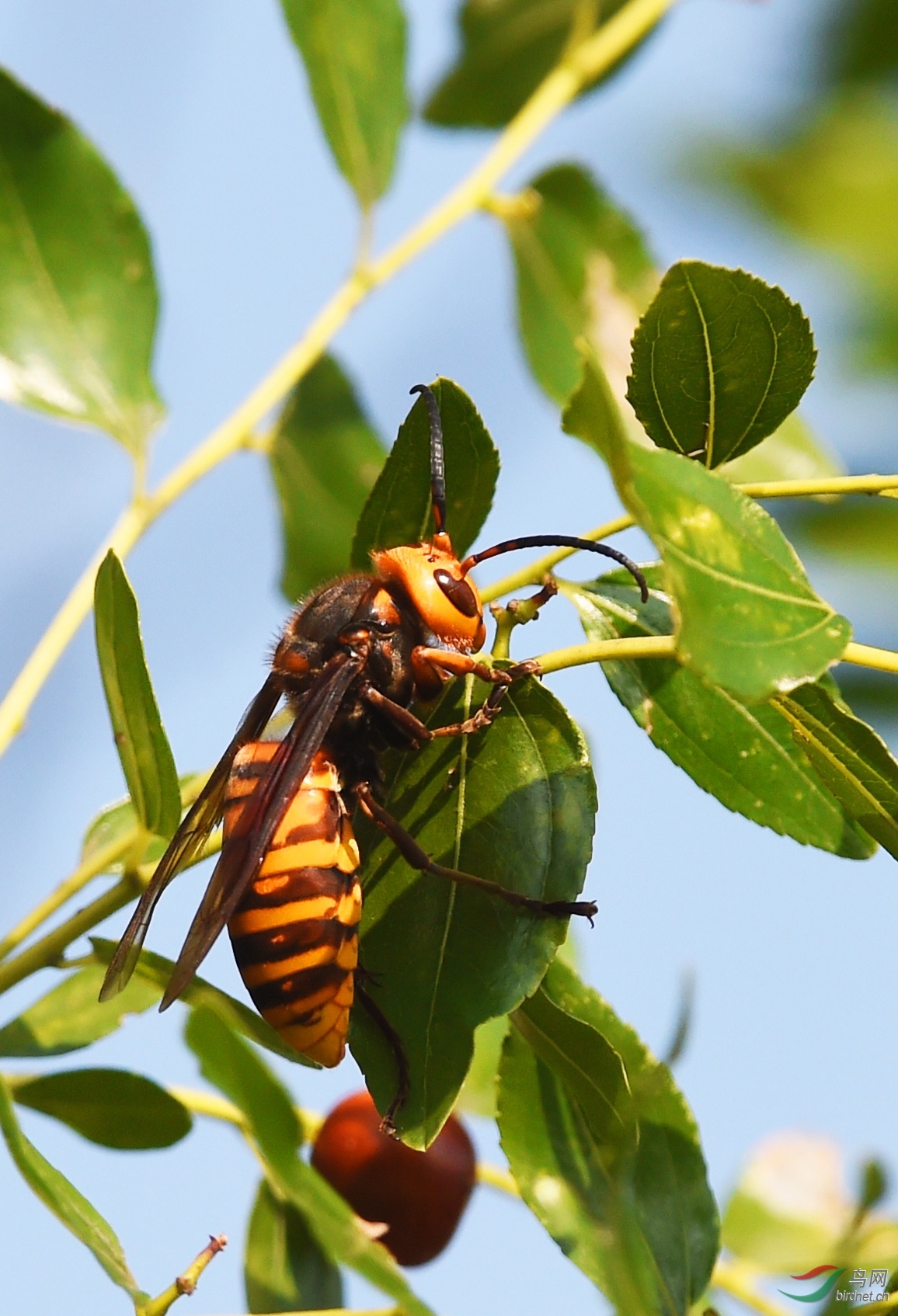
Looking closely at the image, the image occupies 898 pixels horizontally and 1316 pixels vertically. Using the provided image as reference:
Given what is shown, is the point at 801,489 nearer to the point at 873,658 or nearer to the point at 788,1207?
the point at 873,658

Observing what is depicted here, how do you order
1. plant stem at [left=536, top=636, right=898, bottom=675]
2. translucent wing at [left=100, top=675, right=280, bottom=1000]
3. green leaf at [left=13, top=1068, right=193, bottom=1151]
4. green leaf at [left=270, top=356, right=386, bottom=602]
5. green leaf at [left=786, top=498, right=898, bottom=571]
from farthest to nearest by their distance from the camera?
green leaf at [left=270, top=356, right=386, bottom=602], green leaf at [left=13, top=1068, right=193, bottom=1151], translucent wing at [left=100, top=675, right=280, bottom=1000], plant stem at [left=536, top=636, right=898, bottom=675], green leaf at [left=786, top=498, right=898, bottom=571]

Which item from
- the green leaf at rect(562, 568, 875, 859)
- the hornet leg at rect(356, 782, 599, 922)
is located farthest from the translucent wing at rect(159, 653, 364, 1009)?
the green leaf at rect(562, 568, 875, 859)

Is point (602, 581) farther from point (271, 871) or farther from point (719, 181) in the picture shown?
point (719, 181)

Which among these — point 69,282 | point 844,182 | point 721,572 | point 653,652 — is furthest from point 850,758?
point 69,282

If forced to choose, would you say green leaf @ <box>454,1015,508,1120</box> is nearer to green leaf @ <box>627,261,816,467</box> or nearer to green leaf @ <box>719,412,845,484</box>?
green leaf @ <box>719,412,845,484</box>

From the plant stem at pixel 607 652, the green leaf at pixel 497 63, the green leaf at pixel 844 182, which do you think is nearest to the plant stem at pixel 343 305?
the green leaf at pixel 497 63

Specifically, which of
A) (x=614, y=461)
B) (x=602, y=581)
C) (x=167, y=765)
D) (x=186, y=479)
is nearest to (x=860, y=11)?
(x=614, y=461)
